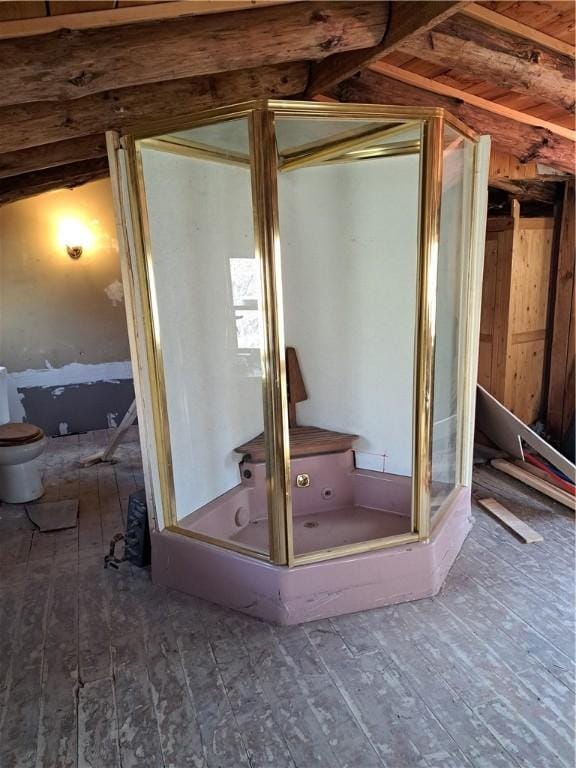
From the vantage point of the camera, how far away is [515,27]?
190 cm

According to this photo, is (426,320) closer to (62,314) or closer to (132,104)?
(132,104)

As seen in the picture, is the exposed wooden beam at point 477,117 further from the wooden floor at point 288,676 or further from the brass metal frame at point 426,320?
the wooden floor at point 288,676

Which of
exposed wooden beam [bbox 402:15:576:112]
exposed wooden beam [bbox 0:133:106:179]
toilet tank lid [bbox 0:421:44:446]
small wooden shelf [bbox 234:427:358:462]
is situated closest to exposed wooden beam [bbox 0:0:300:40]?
exposed wooden beam [bbox 402:15:576:112]

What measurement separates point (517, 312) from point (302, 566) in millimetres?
2661

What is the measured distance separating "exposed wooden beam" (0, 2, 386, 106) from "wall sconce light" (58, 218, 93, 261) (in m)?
2.81

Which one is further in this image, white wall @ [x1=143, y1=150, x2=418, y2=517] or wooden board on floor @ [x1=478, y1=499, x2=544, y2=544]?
wooden board on floor @ [x1=478, y1=499, x2=544, y2=544]

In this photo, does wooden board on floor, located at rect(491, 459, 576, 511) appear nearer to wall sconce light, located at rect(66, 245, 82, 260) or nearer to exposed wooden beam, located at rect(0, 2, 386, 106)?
exposed wooden beam, located at rect(0, 2, 386, 106)

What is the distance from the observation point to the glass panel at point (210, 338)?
7.32 feet

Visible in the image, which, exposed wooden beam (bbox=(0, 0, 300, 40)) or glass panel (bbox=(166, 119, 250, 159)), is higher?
exposed wooden beam (bbox=(0, 0, 300, 40))

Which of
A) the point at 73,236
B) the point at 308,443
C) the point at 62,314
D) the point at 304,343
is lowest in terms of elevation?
the point at 308,443

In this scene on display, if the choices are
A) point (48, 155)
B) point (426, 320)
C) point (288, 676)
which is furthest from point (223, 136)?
point (288, 676)

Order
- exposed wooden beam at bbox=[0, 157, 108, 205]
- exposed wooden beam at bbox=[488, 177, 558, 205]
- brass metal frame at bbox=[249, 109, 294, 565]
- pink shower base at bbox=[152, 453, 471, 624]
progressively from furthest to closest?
exposed wooden beam at bbox=[488, 177, 558, 205]
exposed wooden beam at bbox=[0, 157, 108, 205]
pink shower base at bbox=[152, 453, 471, 624]
brass metal frame at bbox=[249, 109, 294, 565]

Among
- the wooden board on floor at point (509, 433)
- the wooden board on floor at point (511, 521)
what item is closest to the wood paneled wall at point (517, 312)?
the wooden board on floor at point (509, 433)

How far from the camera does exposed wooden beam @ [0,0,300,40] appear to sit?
145 cm
